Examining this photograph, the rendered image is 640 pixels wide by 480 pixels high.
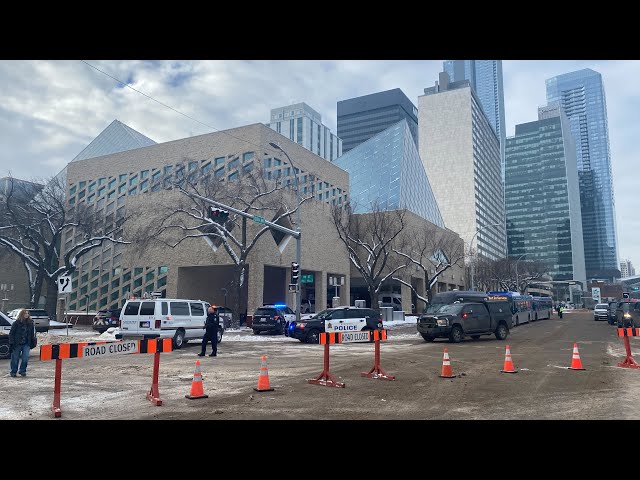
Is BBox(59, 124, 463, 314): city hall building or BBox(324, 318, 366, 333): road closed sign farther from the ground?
BBox(59, 124, 463, 314): city hall building

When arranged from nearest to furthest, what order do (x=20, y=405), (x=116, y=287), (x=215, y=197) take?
1. (x=20, y=405)
2. (x=215, y=197)
3. (x=116, y=287)

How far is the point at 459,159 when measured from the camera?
162 meters

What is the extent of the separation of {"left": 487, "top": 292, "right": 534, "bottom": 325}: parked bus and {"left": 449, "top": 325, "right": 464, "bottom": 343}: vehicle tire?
1564 centimetres

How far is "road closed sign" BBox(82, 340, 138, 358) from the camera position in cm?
865

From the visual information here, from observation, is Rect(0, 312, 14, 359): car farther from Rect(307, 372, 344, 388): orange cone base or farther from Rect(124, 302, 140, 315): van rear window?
Rect(307, 372, 344, 388): orange cone base

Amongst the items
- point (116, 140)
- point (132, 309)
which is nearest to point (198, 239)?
point (132, 309)

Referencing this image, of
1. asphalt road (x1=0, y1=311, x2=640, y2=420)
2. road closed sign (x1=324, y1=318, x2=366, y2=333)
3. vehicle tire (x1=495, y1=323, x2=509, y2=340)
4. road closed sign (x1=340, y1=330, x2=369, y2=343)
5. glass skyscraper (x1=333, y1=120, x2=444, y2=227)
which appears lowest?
asphalt road (x1=0, y1=311, x2=640, y2=420)

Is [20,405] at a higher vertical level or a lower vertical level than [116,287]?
lower

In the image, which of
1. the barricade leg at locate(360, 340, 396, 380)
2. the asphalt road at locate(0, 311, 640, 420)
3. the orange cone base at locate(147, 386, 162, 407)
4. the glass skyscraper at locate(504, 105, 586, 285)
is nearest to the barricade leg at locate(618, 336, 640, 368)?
the asphalt road at locate(0, 311, 640, 420)

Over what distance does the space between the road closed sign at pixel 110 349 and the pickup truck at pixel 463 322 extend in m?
15.5
